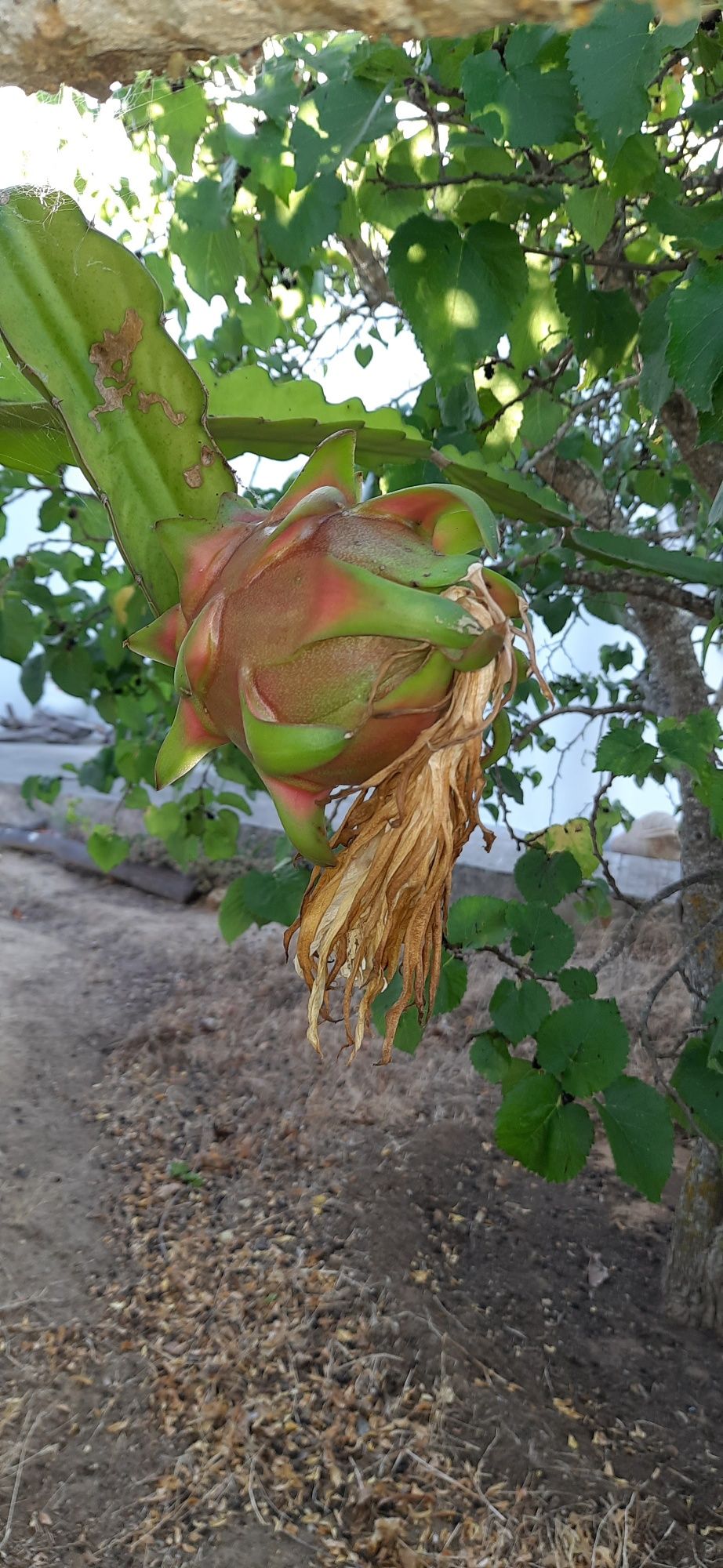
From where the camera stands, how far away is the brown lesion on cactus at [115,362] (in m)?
0.44

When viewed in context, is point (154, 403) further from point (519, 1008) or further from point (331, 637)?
point (519, 1008)

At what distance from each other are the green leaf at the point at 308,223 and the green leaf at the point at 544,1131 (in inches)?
35.4

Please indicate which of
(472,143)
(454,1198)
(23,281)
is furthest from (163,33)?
(454,1198)

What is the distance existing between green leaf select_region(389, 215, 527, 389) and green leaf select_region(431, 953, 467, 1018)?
63 centimetres

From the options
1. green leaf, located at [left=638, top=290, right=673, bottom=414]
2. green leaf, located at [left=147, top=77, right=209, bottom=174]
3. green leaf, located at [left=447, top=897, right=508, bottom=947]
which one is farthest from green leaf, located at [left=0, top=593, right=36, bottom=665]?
green leaf, located at [left=638, top=290, right=673, bottom=414]

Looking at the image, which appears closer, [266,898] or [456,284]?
[456,284]

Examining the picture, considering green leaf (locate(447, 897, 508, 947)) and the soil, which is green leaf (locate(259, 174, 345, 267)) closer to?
green leaf (locate(447, 897, 508, 947))

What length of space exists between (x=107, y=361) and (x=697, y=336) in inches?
16.9

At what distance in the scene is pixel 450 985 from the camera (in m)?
1.15

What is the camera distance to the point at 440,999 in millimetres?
1169

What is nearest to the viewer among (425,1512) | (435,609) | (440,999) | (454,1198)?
(435,609)

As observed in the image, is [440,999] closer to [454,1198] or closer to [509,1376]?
[509,1376]

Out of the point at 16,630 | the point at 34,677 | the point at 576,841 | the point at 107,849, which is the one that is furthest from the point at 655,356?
the point at 107,849

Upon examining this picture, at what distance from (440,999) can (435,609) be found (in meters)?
0.94
